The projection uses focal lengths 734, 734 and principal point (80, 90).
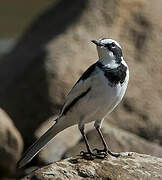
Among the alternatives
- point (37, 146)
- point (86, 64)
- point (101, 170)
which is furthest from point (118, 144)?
point (101, 170)

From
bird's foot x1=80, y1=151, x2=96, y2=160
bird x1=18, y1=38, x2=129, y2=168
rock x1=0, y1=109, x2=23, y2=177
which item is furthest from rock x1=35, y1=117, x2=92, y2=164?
bird's foot x1=80, y1=151, x2=96, y2=160

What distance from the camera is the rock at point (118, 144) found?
536 inches

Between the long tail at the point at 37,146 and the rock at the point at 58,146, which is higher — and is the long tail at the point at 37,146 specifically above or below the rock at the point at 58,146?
above

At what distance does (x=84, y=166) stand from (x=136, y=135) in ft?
17.9

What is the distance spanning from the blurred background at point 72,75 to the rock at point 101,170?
4.20m

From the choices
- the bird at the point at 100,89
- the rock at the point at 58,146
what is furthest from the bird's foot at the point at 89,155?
the rock at the point at 58,146

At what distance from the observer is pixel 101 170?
9828 millimetres

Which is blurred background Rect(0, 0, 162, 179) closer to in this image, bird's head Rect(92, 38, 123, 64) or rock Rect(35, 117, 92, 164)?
rock Rect(35, 117, 92, 164)

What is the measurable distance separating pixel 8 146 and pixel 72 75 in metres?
2.33

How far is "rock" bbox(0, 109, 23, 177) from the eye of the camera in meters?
14.4

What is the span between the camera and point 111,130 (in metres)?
14.5

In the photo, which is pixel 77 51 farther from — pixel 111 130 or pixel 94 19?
pixel 111 130

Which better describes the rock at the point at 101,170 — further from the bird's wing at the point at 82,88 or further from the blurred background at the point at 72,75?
the blurred background at the point at 72,75

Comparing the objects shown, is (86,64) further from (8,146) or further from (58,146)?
(8,146)
